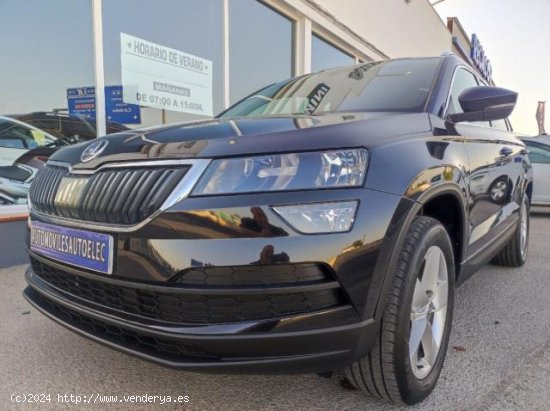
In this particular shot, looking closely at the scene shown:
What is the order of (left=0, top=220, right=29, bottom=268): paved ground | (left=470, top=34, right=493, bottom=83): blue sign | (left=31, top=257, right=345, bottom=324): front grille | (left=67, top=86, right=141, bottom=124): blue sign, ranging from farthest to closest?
(left=470, top=34, right=493, bottom=83): blue sign → (left=67, top=86, right=141, bottom=124): blue sign → (left=0, top=220, right=29, bottom=268): paved ground → (left=31, top=257, right=345, bottom=324): front grille

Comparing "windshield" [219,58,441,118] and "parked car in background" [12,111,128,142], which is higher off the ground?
"windshield" [219,58,441,118]

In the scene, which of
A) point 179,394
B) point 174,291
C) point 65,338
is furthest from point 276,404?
point 65,338

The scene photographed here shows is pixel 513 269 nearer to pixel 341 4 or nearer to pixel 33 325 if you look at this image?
pixel 33 325

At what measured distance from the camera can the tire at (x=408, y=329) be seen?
5.31 ft

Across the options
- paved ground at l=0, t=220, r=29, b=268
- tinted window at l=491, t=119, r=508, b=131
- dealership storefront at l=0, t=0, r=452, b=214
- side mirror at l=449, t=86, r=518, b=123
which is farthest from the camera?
dealership storefront at l=0, t=0, r=452, b=214

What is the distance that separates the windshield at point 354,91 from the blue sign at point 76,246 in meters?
1.17

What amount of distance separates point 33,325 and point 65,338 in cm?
34

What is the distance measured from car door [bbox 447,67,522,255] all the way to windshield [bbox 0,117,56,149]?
11.8 feet

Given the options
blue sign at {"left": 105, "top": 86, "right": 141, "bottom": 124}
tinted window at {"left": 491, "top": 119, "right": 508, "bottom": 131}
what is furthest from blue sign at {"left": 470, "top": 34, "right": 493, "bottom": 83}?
blue sign at {"left": 105, "top": 86, "right": 141, "bottom": 124}

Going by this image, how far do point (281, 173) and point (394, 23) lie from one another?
1179cm

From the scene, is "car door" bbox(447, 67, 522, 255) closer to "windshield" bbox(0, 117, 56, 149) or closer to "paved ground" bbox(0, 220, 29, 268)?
Result: "paved ground" bbox(0, 220, 29, 268)

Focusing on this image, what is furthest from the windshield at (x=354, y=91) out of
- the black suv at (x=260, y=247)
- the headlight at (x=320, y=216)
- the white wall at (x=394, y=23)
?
the white wall at (x=394, y=23)

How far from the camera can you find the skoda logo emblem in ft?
6.00

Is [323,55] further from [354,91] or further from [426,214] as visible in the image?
[426,214]
